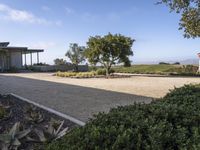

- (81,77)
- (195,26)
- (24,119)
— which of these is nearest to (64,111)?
(24,119)

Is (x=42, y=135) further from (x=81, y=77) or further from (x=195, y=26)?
(x=81, y=77)

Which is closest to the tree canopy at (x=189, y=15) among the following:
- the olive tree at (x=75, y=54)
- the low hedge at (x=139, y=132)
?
the low hedge at (x=139, y=132)

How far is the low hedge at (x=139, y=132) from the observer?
3.09 metres

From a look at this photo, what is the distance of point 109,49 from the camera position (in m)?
27.4

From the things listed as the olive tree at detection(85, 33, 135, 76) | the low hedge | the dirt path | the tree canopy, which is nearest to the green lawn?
the olive tree at detection(85, 33, 135, 76)

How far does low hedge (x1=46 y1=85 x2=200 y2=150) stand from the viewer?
3.09 metres

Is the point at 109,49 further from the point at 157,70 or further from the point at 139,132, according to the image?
the point at 139,132

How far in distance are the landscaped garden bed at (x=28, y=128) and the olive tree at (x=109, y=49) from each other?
1734cm

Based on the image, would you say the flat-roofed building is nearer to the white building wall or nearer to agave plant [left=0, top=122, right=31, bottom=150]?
the white building wall

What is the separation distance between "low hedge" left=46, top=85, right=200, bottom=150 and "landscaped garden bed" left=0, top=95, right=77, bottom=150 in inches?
47.9

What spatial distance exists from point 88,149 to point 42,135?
312 cm

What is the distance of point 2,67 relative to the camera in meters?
42.7

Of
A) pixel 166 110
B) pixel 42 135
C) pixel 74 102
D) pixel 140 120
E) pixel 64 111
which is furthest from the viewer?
pixel 74 102

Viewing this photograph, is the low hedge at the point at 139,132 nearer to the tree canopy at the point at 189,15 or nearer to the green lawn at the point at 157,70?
the tree canopy at the point at 189,15
